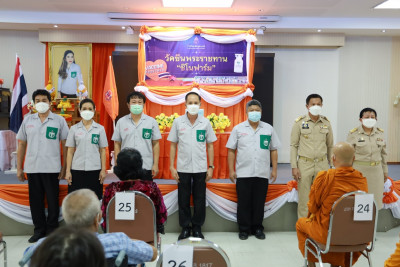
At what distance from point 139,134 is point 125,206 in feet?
4.65

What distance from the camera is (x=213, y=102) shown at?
651 centimetres

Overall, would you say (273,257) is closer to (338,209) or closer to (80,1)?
(338,209)

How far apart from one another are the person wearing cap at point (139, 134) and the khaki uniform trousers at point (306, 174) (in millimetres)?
1520

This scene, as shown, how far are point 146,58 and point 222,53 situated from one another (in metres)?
Result: 1.45

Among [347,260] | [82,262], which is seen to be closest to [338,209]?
[347,260]

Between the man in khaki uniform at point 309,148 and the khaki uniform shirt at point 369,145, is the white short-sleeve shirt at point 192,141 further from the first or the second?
the khaki uniform shirt at point 369,145

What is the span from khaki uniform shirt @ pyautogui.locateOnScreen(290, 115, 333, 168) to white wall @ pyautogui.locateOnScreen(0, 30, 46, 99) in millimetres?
6525

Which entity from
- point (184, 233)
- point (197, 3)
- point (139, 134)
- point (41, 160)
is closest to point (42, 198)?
point (41, 160)

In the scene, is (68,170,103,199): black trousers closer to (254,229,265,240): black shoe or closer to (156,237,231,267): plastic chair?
(254,229,265,240): black shoe

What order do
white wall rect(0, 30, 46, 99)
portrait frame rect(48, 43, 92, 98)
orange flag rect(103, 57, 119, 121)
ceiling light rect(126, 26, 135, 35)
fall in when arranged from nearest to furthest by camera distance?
1. orange flag rect(103, 57, 119, 121)
2. ceiling light rect(126, 26, 135, 35)
3. portrait frame rect(48, 43, 92, 98)
4. white wall rect(0, 30, 46, 99)

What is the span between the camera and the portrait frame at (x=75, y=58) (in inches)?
304

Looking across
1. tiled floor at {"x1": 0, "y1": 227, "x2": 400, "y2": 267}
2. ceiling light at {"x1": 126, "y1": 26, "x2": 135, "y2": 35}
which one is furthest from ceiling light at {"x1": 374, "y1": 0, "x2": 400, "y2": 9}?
ceiling light at {"x1": 126, "y1": 26, "x2": 135, "y2": 35}

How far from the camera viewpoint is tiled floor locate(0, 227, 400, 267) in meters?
3.10

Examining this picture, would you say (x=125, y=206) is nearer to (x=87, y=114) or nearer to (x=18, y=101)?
(x=87, y=114)
